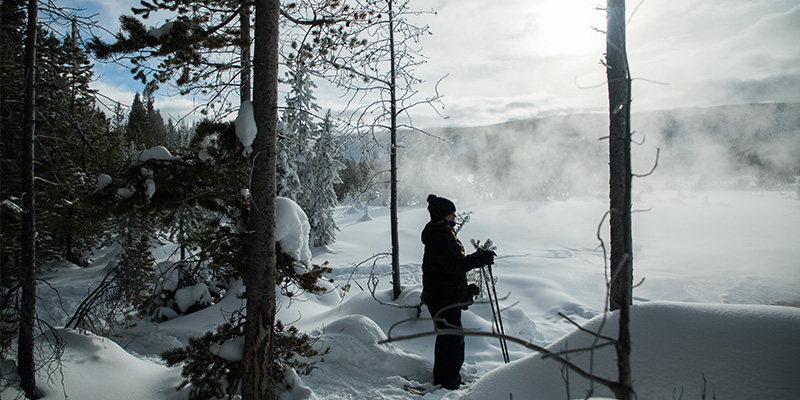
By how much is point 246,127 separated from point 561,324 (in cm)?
711

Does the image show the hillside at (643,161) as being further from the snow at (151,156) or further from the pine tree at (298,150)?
the snow at (151,156)

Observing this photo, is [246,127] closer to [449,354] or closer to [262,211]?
[262,211]

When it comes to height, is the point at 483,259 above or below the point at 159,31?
below

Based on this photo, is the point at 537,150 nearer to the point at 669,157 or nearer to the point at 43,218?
the point at 669,157

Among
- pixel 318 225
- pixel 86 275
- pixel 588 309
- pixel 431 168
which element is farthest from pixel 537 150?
pixel 86 275

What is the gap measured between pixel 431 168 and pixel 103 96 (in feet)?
143

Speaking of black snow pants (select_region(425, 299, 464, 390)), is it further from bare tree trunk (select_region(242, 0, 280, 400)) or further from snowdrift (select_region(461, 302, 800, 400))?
bare tree trunk (select_region(242, 0, 280, 400))

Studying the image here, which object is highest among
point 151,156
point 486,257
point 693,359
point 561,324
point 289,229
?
point 151,156

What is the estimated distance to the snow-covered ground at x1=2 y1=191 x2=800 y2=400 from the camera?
2.25 metres

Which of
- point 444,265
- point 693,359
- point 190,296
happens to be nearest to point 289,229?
point 444,265

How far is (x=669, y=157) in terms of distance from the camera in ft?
150

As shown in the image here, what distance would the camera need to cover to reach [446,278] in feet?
14.1

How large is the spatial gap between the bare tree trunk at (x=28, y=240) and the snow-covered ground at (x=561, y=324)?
24 cm

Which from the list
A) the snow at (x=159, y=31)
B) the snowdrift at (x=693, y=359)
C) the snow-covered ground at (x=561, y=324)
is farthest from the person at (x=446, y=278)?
the snow at (x=159, y=31)
